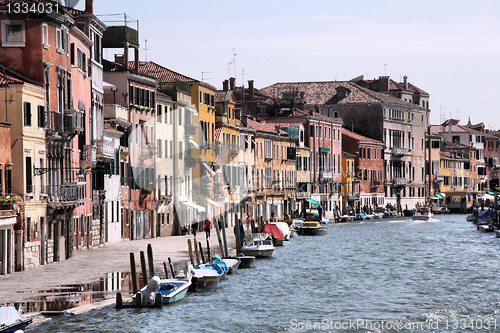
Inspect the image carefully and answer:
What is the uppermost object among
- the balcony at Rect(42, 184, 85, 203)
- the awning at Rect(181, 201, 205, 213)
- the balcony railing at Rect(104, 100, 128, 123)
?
the balcony railing at Rect(104, 100, 128, 123)

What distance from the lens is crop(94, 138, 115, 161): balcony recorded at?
41625 mm

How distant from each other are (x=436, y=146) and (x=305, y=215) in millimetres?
46189

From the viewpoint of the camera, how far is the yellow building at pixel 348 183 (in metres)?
95.9

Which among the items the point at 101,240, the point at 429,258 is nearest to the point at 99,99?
the point at 101,240

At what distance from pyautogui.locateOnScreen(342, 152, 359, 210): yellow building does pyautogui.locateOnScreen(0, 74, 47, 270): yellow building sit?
64.9 metres

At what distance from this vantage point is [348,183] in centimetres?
9650

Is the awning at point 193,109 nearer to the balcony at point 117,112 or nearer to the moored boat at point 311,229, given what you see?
the balcony at point 117,112

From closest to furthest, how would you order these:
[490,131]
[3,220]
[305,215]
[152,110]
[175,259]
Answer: [3,220]
[175,259]
[152,110]
[305,215]
[490,131]

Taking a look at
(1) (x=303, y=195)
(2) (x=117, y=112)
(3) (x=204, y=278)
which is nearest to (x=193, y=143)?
(2) (x=117, y=112)

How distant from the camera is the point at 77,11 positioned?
41.2 meters

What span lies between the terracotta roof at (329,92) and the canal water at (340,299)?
55705 mm

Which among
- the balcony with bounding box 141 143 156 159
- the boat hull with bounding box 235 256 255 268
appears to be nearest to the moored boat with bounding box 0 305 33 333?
the boat hull with bounding box 235 256 255 268

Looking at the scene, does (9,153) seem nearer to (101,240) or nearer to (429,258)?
(101,240)

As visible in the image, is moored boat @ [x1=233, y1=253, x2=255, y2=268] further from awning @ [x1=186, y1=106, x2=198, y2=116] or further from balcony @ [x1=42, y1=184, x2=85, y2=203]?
awning @ [x1=186, y1=106, x2=198, y2=116]
